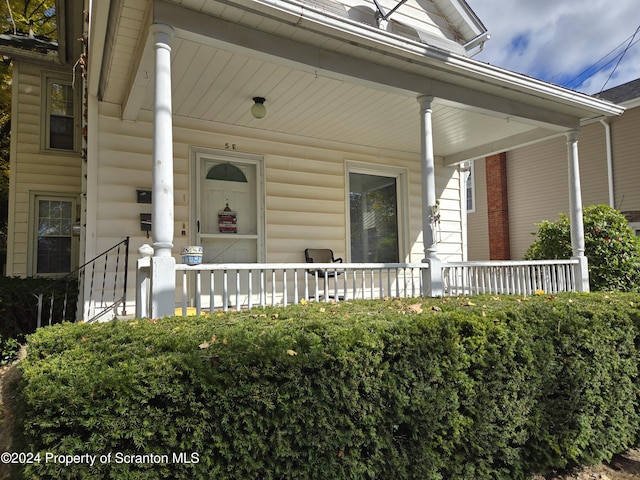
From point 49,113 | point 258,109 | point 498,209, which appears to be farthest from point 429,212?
point 498,209

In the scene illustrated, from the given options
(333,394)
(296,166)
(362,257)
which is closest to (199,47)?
(296,166)

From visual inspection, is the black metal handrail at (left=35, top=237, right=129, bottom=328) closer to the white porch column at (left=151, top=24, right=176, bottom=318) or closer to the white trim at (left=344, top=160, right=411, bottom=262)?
the white porch column at (left=151, top=24, right=176, bottom=318)

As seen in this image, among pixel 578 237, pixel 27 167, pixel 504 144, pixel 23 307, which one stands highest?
pixel 504 144

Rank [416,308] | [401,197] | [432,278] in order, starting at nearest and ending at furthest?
[416,308], [432,278], [401,197]

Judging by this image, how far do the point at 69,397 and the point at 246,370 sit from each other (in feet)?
2.21

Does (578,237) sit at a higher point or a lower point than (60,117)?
lower

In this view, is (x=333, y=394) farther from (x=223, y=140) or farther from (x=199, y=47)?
(x=223, y=140)

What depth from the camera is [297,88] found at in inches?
193

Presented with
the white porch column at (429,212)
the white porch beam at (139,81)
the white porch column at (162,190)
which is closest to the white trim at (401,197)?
the white porch column at (429,212)

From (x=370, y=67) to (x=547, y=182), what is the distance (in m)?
9.31

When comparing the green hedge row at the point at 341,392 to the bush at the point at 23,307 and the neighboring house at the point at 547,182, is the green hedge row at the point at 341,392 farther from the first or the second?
the neighboring house at the point at 547,182

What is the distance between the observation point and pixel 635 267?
638cm

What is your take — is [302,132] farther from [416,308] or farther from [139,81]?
[416,308]

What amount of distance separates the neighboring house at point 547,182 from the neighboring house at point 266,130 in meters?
3.31
